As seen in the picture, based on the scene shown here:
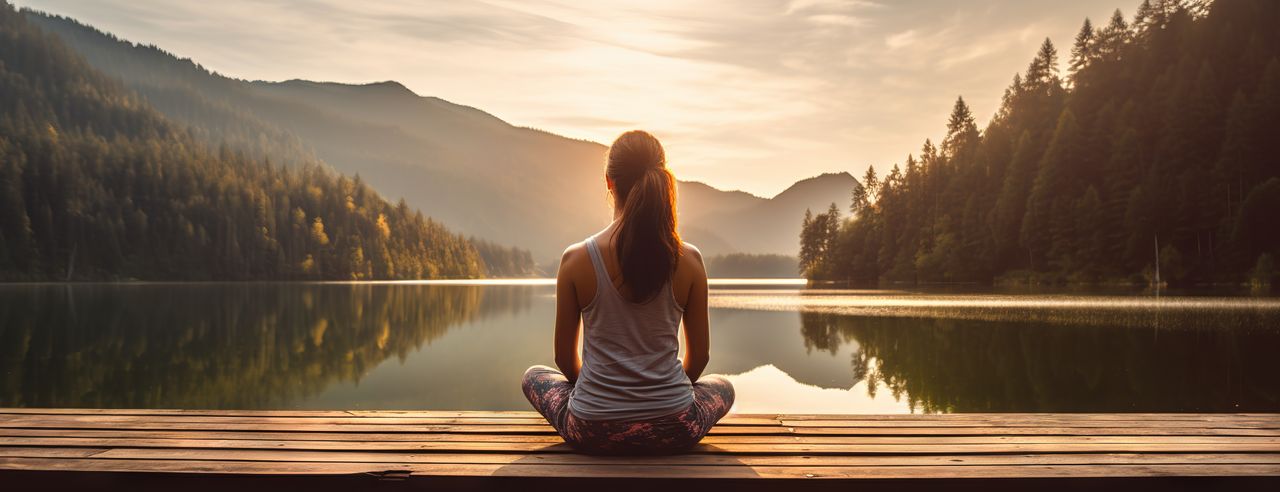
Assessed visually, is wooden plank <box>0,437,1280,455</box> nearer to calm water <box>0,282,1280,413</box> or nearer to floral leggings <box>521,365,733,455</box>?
floral leggings <box>521,365,733,455</box>

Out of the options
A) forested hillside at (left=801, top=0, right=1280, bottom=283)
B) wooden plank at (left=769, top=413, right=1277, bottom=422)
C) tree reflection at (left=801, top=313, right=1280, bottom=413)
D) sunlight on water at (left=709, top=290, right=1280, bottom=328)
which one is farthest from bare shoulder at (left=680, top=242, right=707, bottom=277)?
forested hillside at (left=801, top=0, right=1280, bottom=283)

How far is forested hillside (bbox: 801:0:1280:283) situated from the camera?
64.8 meters

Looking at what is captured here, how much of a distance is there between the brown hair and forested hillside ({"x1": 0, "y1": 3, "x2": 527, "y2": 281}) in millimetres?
129872

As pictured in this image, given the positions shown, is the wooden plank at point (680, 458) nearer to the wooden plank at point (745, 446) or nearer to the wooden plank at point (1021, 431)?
the wooden plank at point (745, 446)

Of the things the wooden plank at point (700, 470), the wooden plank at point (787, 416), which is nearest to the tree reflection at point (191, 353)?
the wooden plank at point (787, 416)

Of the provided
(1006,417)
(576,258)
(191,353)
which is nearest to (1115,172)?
(191,353)

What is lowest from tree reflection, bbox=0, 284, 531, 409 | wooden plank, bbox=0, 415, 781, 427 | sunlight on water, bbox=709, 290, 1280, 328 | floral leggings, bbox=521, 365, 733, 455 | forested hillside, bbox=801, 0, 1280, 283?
tree reflection, bbox=0, 284, 531, 409

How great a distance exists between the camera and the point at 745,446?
187 inches

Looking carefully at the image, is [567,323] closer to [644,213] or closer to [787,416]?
[644,213]

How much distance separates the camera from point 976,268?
282 feet

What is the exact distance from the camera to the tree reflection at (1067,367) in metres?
14.6

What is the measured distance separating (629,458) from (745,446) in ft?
2.46

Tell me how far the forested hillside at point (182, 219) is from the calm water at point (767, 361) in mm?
92995

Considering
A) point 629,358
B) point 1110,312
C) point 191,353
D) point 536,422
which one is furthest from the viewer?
point 1110,312
